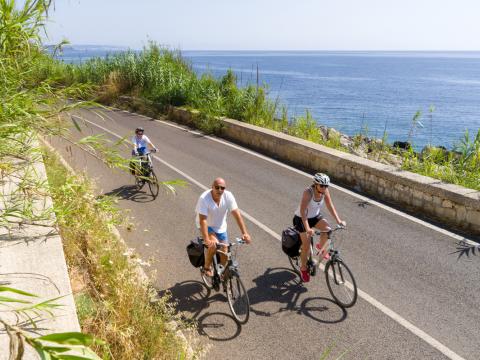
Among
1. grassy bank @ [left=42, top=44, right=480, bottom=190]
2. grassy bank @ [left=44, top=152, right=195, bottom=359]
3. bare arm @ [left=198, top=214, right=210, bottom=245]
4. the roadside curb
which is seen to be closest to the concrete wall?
grassy bank @ [left=42, top=44, right=480, bottom=190]

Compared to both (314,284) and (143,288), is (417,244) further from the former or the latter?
(143,288)

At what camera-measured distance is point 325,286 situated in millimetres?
7156

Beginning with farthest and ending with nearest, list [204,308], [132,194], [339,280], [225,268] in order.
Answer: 1. [132,194]
2. [339,280]
3. [204,308]
4. [225,268]

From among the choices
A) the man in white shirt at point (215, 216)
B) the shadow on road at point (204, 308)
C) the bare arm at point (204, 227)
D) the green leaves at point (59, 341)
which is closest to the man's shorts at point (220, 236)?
the man in white shirt at point (215, 216)

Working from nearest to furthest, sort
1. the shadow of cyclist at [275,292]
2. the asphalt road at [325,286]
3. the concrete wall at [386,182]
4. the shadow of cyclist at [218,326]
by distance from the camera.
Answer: the asphalt road at [325,286] → the shadow of cyclist at [218,326] → the shadow of cyclist at [275,292] → the concrete wall at [386,182]

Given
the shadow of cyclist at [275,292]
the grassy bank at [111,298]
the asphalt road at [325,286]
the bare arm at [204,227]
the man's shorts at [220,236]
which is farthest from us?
the man's shorts at [220,236]

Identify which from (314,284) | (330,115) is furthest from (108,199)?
(330,115)

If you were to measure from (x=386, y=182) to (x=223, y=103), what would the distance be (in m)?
11.5

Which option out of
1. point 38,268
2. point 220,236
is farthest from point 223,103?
point 38,268

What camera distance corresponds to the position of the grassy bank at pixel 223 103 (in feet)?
35.7

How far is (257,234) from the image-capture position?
9.15m

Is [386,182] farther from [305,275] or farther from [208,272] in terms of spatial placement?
[208,272]

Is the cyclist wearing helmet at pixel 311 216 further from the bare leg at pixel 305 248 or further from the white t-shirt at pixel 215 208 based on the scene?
the white t-shirt at pixel 215 208

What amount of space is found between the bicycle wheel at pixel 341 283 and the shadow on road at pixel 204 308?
1.68 metres
